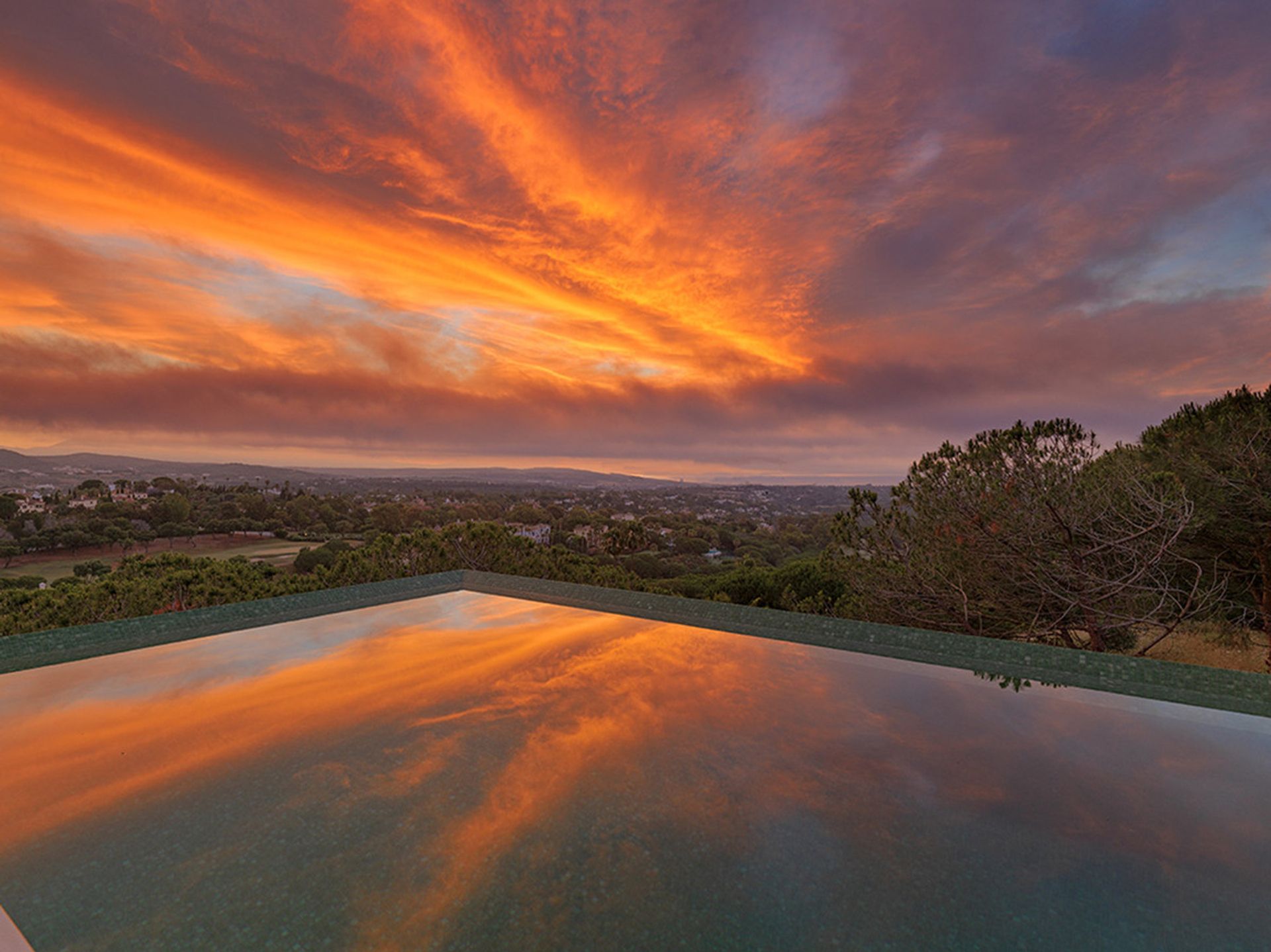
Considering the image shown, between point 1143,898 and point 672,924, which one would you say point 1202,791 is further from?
point 672,924

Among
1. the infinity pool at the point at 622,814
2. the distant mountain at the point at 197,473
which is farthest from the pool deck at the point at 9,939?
the distant mountain at the point at 197,473

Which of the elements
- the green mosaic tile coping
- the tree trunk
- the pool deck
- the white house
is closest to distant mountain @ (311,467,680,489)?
the white house

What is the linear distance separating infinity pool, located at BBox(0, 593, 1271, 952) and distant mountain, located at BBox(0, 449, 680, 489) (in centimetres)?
1206

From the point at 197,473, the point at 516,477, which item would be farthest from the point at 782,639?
the point at 516,477

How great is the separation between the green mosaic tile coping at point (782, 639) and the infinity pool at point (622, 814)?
246 millimetres

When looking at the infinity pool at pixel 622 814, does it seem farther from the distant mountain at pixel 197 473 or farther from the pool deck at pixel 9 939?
the distant mountain at pixel 197 473

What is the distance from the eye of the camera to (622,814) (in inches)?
66.9

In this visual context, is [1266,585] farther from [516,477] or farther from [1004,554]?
[516,477]

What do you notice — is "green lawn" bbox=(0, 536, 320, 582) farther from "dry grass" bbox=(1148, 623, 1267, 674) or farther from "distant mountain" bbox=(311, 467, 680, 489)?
"dry grass" bbox=(1148, 623, 1267, 674)

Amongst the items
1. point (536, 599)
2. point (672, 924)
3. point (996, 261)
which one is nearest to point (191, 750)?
point (672, 924)

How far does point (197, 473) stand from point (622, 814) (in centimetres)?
1600

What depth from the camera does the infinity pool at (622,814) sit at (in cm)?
128

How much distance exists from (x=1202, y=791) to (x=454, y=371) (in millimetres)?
13694

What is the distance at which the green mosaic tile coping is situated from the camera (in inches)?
105
